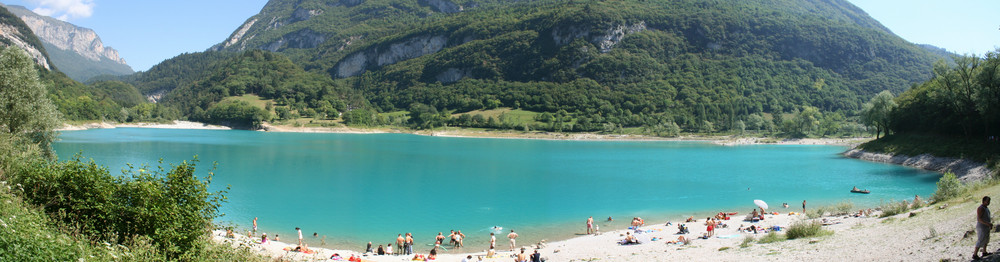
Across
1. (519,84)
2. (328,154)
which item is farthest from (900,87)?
(328,154)

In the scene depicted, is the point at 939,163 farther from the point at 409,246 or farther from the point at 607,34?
the point at 607,34

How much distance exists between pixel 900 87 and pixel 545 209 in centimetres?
18037

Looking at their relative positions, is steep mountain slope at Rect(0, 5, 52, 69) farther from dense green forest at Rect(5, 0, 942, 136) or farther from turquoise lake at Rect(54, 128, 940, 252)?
turquoise lake at Rect(54, 128, 940, 252)

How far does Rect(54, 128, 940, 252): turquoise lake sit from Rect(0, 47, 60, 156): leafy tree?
8524 millimetres

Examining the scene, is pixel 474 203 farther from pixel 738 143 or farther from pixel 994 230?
pixel 738 143

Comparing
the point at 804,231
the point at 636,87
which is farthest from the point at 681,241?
the point at 636,87

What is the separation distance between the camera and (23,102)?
2252 cm

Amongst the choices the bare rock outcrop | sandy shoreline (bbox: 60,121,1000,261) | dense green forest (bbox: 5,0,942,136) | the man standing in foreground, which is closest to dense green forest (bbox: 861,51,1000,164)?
sandy shoreline (bbox: 60,121,1000,261)

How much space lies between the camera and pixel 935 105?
171 feet

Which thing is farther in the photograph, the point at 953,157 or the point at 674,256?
the point at 953,157

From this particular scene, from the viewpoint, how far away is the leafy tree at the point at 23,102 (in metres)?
22.0

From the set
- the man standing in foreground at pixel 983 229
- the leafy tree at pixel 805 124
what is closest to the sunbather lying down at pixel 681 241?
the man standing in foreground at pixel 983 229

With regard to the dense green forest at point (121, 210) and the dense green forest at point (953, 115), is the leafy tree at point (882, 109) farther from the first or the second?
the dense green forest at point (121, 210)

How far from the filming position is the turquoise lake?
89.6 feet
